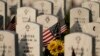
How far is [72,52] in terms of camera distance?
20.8 feet

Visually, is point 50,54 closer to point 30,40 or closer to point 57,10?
point 30,40

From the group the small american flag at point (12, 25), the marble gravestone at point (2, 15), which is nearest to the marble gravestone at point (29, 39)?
the small american flag at point (12, 25)

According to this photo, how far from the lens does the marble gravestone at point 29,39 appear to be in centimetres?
660

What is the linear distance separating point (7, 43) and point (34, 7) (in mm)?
3197

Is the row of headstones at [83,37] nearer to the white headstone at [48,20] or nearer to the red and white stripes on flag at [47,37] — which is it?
the white headstone at [48,20]

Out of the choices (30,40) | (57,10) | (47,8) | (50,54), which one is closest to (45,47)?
(50,54)

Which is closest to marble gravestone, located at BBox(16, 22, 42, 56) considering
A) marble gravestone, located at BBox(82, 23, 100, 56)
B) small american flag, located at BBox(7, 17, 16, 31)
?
marble gravestone, located at BBox(82, 23, 100, 56)

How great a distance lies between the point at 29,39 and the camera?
664cm

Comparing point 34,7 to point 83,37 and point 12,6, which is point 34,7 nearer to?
point 12,6

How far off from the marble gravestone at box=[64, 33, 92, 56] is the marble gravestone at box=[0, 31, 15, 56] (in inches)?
37.9

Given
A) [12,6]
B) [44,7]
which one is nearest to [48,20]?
[44,7]

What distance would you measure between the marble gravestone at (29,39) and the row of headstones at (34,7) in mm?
2290

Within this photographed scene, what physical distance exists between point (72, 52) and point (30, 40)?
2.81 feet

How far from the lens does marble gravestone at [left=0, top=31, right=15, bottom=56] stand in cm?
631
